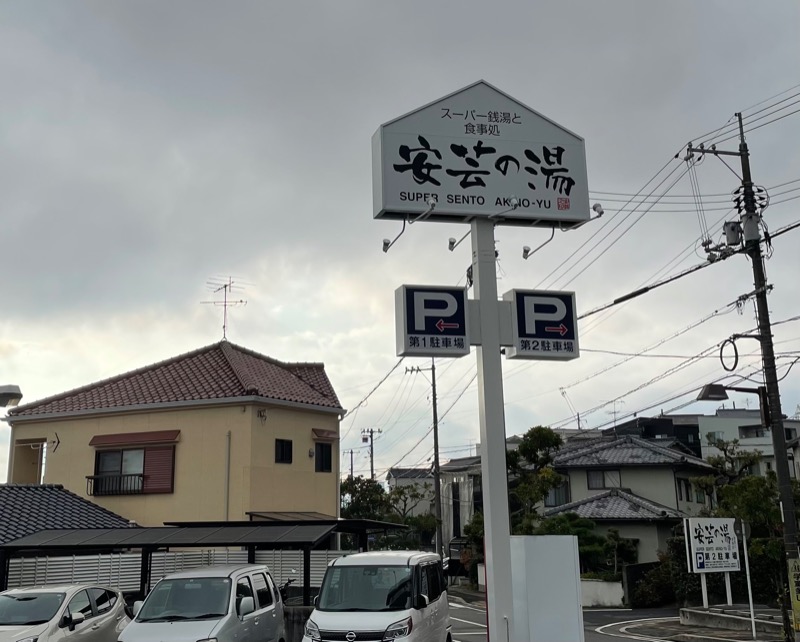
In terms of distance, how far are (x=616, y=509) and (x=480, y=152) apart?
1121 inches

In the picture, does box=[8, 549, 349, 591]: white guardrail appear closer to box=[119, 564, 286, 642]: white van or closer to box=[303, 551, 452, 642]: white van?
box=[119, 564, 286, 642]: white van

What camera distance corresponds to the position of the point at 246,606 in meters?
12.7

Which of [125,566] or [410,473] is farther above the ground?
[410,473]

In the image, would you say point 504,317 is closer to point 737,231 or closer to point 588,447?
point 737,231

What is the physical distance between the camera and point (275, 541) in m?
15.6

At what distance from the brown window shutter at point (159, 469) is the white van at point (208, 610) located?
42.2 feet

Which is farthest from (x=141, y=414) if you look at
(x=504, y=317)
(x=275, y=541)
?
(x=504, y=317)

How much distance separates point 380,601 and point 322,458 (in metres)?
16.1

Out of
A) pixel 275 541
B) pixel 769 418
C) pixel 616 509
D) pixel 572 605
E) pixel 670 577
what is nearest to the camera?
pixel 572 605

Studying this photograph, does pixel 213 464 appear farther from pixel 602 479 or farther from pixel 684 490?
pixel 684 490

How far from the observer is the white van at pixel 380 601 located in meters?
11.7

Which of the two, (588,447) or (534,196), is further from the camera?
(588,447)

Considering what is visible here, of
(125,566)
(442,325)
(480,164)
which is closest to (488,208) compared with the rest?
(480,164)

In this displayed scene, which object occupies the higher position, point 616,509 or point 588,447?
point 588,447
